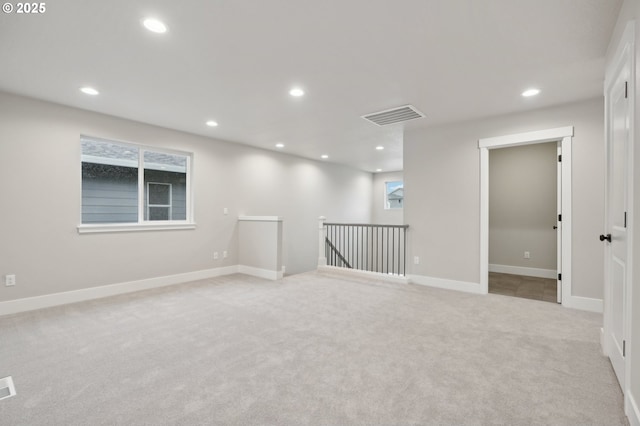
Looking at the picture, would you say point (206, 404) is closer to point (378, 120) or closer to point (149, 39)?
point (149, 39)

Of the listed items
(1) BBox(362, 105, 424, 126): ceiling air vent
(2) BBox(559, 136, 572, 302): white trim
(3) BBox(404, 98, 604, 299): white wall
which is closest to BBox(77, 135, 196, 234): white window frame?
(1) BBox(362, 105, 424, 126): ceiling air vent

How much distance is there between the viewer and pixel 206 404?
5.99 feet

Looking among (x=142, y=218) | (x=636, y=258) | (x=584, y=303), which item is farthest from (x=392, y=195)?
(x=636, y=258)

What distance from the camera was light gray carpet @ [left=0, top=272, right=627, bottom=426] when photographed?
5.77 ft

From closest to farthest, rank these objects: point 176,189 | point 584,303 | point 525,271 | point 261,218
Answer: point 584,303 < point 176,189 < point 261,218 < point 525,271

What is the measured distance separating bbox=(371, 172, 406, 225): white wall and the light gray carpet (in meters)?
5.90

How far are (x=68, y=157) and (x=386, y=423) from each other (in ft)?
15.7

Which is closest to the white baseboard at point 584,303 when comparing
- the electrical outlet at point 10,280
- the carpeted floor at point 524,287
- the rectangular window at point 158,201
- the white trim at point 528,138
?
the carpeted floor at point 524,287

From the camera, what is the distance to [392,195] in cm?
986

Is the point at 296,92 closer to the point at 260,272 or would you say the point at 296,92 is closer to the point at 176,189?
the point at 176,189

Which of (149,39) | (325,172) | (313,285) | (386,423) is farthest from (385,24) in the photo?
(325,172)

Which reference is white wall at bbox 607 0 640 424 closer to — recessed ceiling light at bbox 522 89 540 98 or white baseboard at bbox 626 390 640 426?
white baseboard at bbox 626 390 640 426

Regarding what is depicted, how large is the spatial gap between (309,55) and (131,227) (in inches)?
148

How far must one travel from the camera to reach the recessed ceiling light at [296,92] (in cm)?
343
